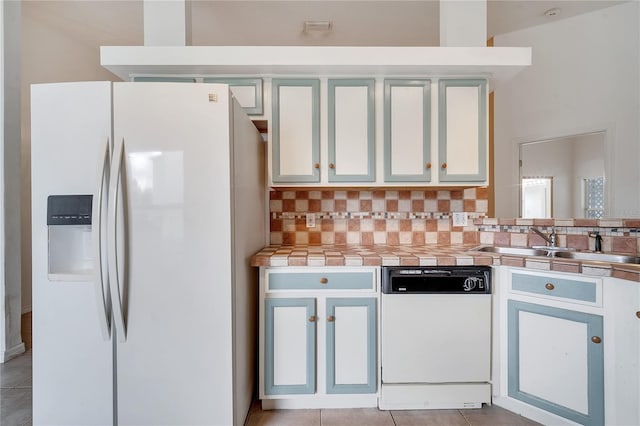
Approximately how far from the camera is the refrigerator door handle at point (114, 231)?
1.32 m

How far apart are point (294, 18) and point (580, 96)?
2.58 metres

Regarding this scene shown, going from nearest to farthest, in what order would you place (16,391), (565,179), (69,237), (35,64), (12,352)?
(69,237), (16,391), (12,352), (565,179), (35,64)

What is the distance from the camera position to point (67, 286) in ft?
4.55

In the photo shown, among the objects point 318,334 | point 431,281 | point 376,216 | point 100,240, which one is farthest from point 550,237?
point 100,240

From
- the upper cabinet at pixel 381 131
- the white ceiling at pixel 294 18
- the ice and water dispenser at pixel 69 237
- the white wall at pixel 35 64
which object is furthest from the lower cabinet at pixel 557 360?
the white wall at pixel 35 64

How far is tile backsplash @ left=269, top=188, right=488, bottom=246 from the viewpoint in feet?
7.86

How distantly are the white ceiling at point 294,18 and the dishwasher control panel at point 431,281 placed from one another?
2.15 meters

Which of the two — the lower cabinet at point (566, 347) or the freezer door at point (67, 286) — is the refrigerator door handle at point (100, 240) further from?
the lower cabinet at point (566, 347)

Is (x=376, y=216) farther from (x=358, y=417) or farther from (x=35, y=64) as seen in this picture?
(x=35, y=64)

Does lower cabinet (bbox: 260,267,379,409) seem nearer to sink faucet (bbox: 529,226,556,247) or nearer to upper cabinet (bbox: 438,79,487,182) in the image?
upper cabinet (bbox: 438,79,487,182)

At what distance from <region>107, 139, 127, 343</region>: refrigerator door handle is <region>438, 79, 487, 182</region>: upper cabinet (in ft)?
6.14

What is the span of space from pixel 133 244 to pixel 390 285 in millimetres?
1337

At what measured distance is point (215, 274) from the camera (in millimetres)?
1415

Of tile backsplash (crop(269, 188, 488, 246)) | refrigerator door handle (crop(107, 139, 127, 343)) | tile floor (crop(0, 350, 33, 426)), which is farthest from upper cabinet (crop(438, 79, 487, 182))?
tile floor (crop(0, 350, 33, 426))
